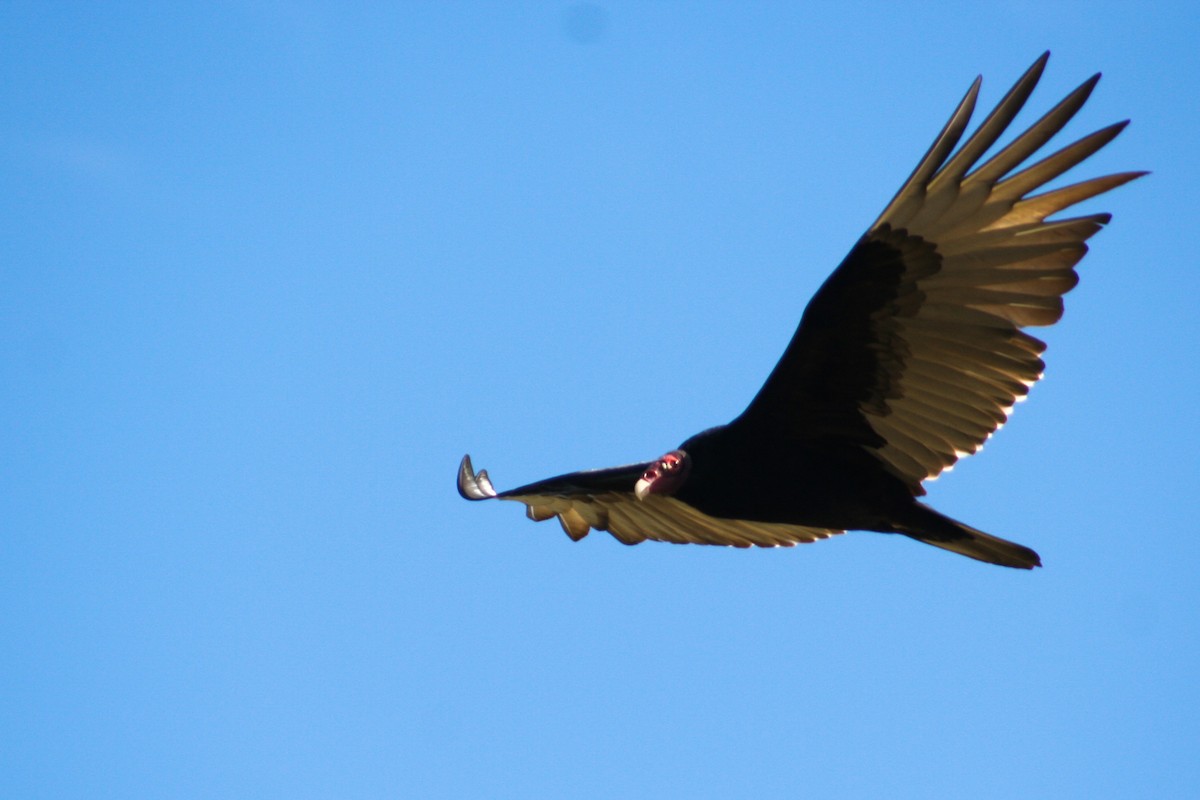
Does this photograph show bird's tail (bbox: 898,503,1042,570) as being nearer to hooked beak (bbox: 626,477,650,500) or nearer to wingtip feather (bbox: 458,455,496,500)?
hooked beak (bbox: 626,477,650,500)

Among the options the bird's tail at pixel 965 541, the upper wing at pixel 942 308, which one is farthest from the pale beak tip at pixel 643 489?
the bird's tail at pixel 965 541

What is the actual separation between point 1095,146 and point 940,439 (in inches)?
57.1

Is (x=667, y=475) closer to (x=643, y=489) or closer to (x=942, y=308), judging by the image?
(x=643, y=489)

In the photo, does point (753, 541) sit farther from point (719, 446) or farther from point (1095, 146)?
point (1095, 146)

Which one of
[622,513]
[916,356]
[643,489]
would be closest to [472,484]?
[622,513]

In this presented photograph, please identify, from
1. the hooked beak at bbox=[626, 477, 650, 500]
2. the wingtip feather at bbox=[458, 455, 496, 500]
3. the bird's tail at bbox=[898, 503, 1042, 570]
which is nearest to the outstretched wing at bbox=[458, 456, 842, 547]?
the wingtip feather at bbox=[458, 455, 496, 500]

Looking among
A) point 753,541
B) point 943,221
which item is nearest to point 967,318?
point 943,221

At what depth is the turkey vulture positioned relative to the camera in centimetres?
573

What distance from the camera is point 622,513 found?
7613 mm

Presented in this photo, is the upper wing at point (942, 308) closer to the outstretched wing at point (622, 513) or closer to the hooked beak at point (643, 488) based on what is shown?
the hooked beak at point (643, 488)

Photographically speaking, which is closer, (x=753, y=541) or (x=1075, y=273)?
(x=1075, y=273)

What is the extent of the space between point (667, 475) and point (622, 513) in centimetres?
136

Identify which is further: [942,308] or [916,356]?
[916,356]

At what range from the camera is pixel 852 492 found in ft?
20.8
